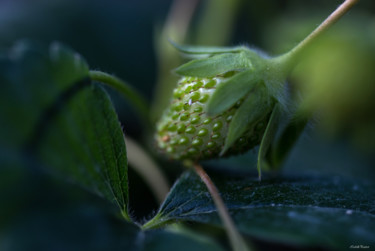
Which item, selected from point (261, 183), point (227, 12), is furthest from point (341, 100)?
point (261, 183)

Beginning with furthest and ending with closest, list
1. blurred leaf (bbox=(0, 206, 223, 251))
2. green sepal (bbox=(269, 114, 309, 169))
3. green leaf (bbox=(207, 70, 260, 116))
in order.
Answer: green sepal (bbox=(269, 114, 309, 169)), green leaf (bbox=(207, 70, 260, 116)), blurred leaf (bbox=(0, 206, 223, 251))

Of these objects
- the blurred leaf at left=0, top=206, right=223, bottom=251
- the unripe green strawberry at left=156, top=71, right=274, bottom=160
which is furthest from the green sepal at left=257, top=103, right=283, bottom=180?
the blurred leaf at left=0, top=206, right=223, bottom=251

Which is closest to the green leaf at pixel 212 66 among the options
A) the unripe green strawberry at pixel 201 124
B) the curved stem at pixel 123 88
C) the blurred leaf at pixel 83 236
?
the unripe green strawberry at pixel 201 124

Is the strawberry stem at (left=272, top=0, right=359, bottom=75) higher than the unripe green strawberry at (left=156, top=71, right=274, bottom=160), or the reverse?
the strawberry stem at (left=272, top=0, right=359, bottom=75)

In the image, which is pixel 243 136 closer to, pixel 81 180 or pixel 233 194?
pixel 233 194

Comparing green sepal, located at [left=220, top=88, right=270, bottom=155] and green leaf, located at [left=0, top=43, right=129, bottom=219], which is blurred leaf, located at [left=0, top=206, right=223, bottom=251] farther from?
green sepal, located at [left=220, top=88, right=270, bottom=155]

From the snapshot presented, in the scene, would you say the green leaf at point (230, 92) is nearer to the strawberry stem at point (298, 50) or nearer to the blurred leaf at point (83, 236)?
the strawberry stem at point (298, 50)

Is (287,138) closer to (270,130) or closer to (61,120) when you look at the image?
(270,130)
